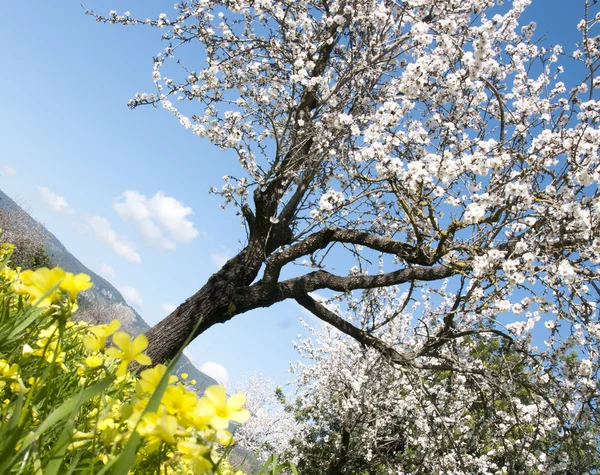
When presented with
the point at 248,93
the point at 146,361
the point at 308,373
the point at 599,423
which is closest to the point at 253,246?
the point at 248,93

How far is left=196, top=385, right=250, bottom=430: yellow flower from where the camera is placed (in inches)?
25.1

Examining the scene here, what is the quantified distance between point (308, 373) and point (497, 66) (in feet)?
30.7

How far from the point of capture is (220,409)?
2.17 feet

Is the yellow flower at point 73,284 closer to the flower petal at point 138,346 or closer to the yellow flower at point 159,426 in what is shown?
the flower petal at point 138,346

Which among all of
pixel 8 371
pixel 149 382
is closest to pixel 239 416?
pixel 149 382

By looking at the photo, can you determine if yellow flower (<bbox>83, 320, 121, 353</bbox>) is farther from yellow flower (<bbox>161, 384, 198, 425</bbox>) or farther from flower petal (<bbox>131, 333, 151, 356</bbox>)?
yellow flower (<bbox>161, 384, 198, 425</bbox>)

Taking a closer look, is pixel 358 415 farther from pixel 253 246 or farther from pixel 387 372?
pixel 253 246

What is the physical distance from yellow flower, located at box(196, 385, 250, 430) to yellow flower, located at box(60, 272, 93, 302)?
34cm

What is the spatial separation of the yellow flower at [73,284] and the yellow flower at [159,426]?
33 centimetres

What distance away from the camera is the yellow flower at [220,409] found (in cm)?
64

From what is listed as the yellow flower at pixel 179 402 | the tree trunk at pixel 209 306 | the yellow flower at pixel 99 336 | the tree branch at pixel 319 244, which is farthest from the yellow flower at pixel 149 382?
the tree trunk at pixel 209 306

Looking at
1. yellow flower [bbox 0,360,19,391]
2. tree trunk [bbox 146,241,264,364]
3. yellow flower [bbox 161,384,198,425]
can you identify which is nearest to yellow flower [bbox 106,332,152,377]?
yellow flower [bbox 161,384,198,425]

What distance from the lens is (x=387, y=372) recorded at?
30.6 ft

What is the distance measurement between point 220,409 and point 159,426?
10 cm
